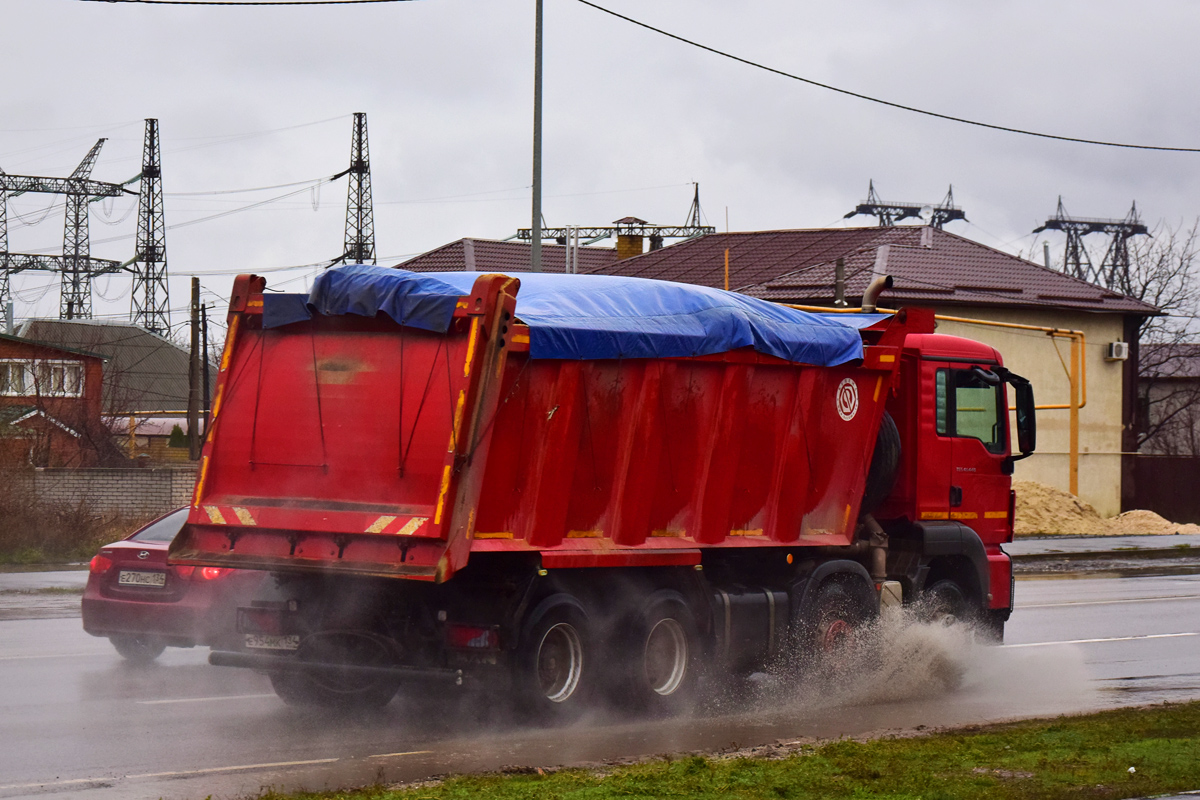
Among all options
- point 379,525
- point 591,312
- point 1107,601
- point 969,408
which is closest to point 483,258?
point 1107,601

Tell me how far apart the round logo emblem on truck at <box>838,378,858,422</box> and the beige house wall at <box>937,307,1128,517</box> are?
2695 cm

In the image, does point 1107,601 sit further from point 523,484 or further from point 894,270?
point 894,270

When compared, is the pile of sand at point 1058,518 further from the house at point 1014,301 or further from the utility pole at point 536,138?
the utility pole at point 536,138

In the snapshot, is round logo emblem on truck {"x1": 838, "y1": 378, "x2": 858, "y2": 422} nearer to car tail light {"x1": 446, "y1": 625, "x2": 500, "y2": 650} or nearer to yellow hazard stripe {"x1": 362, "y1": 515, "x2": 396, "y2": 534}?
car tail light {"x1": 446, "y1": 625, "x2": 500, "y2": 650}

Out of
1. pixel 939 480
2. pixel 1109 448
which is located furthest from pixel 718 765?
pixel 1109 448

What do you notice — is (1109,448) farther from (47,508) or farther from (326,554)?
(326,554)

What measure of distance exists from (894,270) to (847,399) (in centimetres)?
2907

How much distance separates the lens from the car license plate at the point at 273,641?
954cm

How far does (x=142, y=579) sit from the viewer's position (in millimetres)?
11688

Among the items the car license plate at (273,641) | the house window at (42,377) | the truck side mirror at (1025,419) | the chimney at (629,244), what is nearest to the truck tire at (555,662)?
the car license plate at (273,641)

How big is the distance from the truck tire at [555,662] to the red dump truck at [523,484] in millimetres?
19

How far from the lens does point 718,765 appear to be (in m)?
7.99

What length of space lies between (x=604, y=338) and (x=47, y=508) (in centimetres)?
1806

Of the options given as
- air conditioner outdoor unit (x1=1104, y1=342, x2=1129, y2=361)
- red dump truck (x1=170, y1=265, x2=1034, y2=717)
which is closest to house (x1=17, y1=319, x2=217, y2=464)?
air conditioner outdoor unit (x1=1104, y1=342, x2=1129, y2=361)
